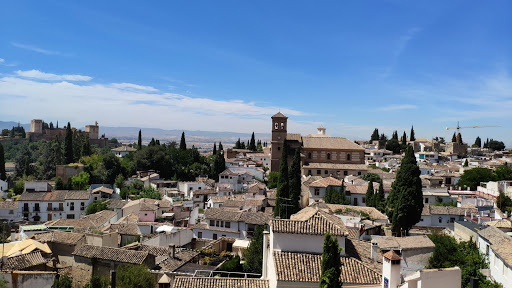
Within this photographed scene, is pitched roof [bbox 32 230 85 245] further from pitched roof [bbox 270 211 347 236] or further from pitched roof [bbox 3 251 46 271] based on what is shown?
pitched roof [bbox 270 211 347 236]

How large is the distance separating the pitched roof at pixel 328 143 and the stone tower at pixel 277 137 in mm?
3032

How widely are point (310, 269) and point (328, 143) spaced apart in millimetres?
41959

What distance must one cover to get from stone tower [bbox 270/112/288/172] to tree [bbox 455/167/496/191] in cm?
2002

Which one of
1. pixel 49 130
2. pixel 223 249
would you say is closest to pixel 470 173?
pixel 223 249

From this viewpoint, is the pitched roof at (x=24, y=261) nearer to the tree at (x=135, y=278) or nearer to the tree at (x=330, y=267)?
the tree at (x=135, y=278)

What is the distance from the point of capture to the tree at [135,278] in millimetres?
14688

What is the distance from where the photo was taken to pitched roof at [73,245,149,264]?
16.5 meters

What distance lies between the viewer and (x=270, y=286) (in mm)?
10586

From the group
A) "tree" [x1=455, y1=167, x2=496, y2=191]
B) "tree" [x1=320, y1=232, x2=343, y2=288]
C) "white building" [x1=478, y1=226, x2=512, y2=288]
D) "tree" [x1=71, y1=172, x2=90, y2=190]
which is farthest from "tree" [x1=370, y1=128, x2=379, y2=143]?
"tree" [x1=320, y1=232, x2=343, y2=288]

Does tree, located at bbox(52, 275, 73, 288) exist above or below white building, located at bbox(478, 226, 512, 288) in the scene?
below

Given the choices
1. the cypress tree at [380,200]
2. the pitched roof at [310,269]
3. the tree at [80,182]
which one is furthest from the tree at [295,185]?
the tree at [80,182]

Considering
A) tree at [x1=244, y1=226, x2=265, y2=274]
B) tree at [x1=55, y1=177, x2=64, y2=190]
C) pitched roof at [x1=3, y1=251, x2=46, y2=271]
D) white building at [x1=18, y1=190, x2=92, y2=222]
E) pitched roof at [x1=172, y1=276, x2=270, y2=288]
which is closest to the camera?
pitched roof at [x1=172, y1=276, x2=270, y2=288]

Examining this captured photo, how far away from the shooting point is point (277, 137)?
5041 cm

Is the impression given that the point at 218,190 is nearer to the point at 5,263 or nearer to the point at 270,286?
the point at 5,263
